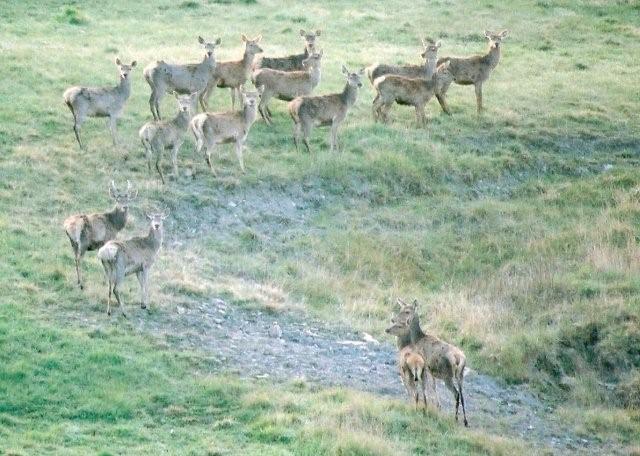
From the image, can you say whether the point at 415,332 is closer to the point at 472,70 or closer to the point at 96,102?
the point at 96,102

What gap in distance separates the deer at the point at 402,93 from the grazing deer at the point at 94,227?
6.67m

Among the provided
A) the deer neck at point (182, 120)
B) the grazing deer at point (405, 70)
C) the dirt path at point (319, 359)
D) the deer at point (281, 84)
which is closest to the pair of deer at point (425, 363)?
the dirt path at point (319, 359)

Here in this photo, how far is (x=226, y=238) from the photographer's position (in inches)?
733

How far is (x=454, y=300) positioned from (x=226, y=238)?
11.2 feet

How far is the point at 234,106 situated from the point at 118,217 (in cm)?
658

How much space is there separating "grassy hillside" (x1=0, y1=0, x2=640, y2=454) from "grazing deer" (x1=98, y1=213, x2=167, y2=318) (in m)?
0.43

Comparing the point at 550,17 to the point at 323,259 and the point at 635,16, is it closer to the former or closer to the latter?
the point at 635,16

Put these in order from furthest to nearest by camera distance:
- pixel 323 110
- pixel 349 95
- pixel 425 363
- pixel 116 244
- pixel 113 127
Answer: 1. pixel 349 95
2. pixel 323 110
3. pixel 113 127
4. pixel 116 244
5. pixel 425 363

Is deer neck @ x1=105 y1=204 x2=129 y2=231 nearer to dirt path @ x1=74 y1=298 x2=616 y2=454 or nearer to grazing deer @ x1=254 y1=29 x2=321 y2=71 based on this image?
dirt path @ x1=74 y1=298 x2=616 y2=454

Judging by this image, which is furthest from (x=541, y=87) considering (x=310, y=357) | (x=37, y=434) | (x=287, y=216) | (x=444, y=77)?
(x=37, y=434)

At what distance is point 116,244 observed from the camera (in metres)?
15.3

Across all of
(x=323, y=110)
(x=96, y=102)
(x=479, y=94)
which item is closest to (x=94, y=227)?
(x=96, y=102)

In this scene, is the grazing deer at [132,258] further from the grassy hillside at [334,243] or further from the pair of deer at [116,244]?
the grassy hillside at [334,243]

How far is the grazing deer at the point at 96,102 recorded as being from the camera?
20062mm
